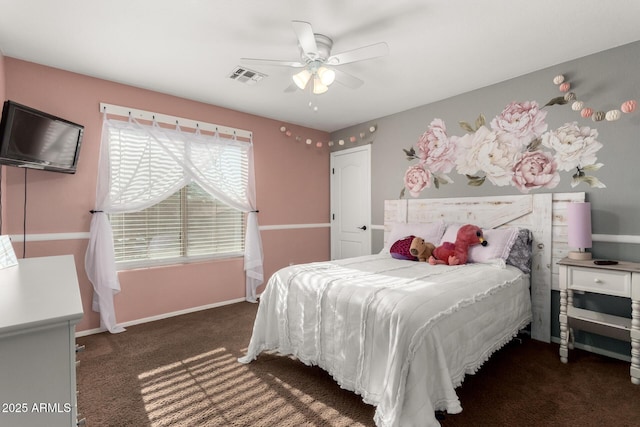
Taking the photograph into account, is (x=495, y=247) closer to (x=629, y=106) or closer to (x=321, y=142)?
(x=629, y=106)

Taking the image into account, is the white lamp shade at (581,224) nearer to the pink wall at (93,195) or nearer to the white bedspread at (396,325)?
the white bedspread at (396,325)

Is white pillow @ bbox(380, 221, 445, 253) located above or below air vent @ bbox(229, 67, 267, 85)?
below

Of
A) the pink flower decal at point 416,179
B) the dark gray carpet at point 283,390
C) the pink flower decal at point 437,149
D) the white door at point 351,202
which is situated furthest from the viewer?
the white door at point 351,202

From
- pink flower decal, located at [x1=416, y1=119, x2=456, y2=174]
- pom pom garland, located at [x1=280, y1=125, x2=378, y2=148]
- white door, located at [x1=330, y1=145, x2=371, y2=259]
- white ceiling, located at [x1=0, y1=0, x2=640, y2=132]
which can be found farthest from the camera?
white door, located at [x1=330, y1=145, x2=371, y2=259]

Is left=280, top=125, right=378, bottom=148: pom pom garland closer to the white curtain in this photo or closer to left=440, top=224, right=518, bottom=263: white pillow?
the white curtain

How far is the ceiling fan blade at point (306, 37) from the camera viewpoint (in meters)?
1.84

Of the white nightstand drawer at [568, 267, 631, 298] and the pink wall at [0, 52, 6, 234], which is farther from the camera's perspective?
the pink wall at [0, 52, 6, 234]

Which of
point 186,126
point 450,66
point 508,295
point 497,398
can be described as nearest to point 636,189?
point 508,295

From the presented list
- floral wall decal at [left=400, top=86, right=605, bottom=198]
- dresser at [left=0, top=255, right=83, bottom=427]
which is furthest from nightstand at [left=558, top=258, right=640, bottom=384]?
dresser at [left=0, top=255, right=83, bottom=427]

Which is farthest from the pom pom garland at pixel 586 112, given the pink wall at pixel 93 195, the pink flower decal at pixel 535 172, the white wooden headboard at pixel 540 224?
the pink wall at pixel 93 195

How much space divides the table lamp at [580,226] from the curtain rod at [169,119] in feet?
11.4

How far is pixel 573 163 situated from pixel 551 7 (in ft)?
4.35

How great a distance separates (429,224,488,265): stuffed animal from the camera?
2.69 meters

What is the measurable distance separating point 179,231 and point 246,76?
188cm
